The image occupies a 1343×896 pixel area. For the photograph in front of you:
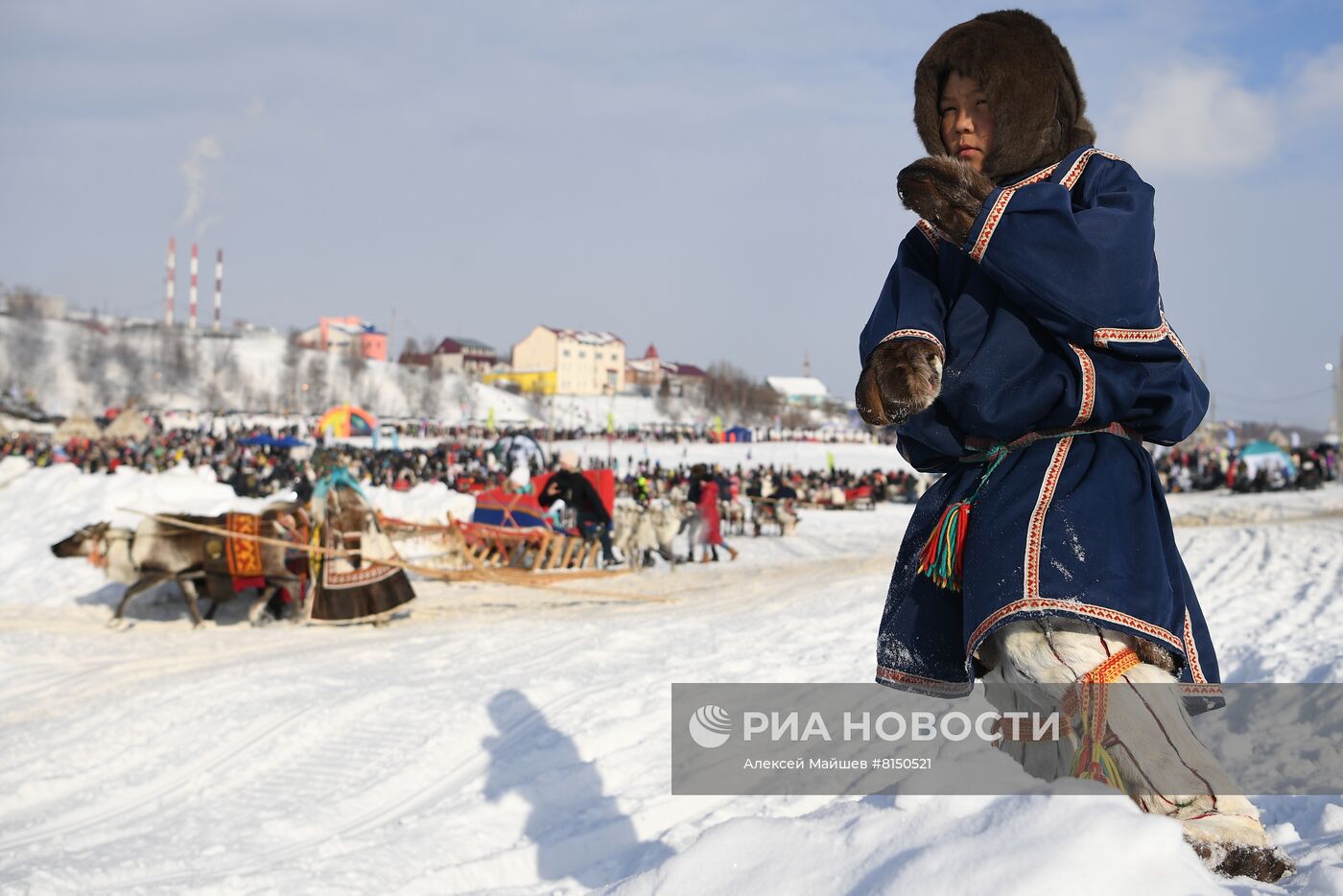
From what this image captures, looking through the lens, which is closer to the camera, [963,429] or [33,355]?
[963,429]

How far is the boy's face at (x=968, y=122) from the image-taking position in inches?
84.4

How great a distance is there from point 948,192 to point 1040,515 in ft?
2.02

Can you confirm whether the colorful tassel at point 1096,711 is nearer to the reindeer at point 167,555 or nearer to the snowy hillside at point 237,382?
the reindeer at point 167,555

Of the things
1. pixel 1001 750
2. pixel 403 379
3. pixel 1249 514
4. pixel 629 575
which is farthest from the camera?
pixel 403 379

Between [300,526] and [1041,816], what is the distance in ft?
31.8

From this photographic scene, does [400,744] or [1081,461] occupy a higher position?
[1081,461]

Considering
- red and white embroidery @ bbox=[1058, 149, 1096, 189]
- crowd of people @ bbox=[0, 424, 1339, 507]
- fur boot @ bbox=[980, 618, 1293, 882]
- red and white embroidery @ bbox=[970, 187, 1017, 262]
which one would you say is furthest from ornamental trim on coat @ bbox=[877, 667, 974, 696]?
crowd of people @ bbox=[0, 424, 1339, 507]

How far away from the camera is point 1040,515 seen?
1.88 metres

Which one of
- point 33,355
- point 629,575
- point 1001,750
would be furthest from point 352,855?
point 33,355

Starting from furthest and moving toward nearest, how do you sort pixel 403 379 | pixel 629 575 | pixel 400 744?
pixel 403 379
pixel 629 575
pixel 400 744

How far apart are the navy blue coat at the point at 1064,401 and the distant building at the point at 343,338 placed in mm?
98202

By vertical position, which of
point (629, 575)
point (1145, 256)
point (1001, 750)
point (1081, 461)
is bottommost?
point (629, 575)

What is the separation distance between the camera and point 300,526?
10133 millimetres

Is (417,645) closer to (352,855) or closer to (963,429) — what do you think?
(352,855)
